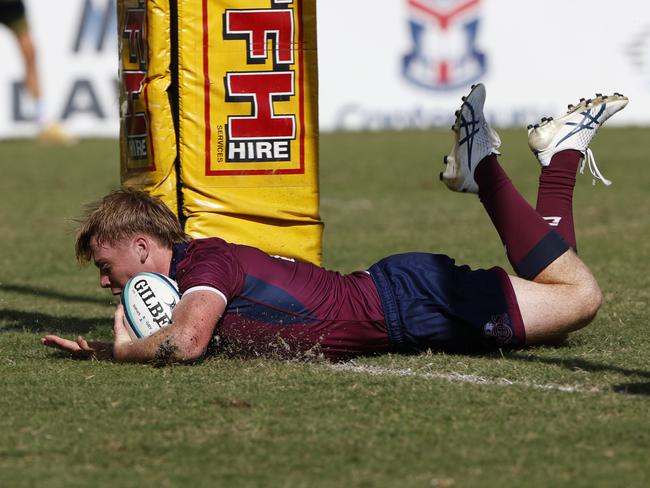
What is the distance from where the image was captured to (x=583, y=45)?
2406cm

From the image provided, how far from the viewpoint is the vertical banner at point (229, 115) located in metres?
6.29

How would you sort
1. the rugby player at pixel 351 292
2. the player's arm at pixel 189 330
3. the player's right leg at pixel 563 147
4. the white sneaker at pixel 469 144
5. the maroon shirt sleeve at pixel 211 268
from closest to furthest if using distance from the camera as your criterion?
the player's arm at pixel 189 330, the maroon shirt sleeve at pixel 211 268, the rugby player at pixel 351 292, the white sneaker at pixel 469 144, the player's right leg at pixel 563 147

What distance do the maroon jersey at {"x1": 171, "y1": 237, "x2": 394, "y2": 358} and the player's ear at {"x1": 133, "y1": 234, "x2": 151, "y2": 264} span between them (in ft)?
0.43

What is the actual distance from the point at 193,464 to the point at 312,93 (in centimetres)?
314

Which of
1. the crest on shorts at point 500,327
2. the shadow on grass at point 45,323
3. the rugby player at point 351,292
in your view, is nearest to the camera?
the rugby player at point 351,292

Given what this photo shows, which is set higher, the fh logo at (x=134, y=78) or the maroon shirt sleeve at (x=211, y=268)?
the fh logo at (x=134, y=78)

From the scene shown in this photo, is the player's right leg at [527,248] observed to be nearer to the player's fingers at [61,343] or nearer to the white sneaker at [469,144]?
the white sneaker at [469,144]

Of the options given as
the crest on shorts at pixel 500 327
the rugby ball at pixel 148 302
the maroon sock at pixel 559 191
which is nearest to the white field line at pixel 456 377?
the crest on shorts at pixel 500 327

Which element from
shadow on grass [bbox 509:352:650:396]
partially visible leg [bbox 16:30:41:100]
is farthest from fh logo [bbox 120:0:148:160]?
partially visible leg [bbox 16:30:41:100]

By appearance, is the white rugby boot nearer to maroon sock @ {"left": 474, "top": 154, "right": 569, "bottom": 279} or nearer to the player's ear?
maroon sock @ {"left": 474, "top": 154, "right": 569, "bottom": 279}

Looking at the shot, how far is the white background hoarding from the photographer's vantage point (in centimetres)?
2309

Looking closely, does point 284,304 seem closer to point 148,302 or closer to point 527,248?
point 148,302

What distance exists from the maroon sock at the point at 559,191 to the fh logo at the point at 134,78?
212 centimetres

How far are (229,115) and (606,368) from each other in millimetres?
2464
